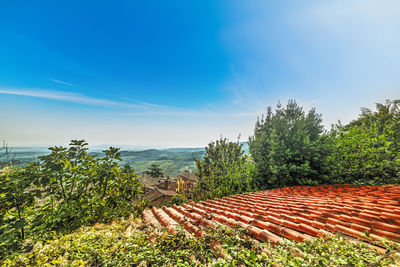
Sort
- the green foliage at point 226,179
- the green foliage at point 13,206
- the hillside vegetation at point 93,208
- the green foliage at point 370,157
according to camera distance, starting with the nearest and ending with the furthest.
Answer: the hillside vegetation at point 93,208, the green foliage at point 13,206, the green foliage at point 370,157, the green foliage at point 226,179

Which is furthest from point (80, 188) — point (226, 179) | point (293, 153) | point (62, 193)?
point (293, 153)

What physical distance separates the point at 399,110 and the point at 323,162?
67.2 feet

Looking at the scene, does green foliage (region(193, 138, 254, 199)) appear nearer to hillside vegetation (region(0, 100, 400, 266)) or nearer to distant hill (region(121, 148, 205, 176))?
hillside vegetation (region(0, 100, 400, 266))

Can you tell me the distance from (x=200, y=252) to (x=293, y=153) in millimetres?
9887

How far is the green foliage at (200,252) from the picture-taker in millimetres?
1508

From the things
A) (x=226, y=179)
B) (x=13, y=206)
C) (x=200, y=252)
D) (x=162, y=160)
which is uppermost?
(x=13, y=206)

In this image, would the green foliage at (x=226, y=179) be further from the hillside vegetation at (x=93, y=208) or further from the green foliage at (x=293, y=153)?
the green foliage at (x=293, y=153)

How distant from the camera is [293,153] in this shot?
956 centimetres

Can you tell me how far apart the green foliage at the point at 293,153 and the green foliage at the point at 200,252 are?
8385mm

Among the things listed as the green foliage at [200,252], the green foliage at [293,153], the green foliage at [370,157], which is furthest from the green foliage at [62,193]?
the green foliage at [370,157]

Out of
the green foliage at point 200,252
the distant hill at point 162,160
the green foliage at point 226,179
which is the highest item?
the green foliage at point 200,252

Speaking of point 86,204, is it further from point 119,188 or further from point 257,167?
point 257,167

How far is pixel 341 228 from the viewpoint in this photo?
2.28 metres

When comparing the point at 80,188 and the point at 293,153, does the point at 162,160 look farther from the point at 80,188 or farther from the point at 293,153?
the point at 80,188
